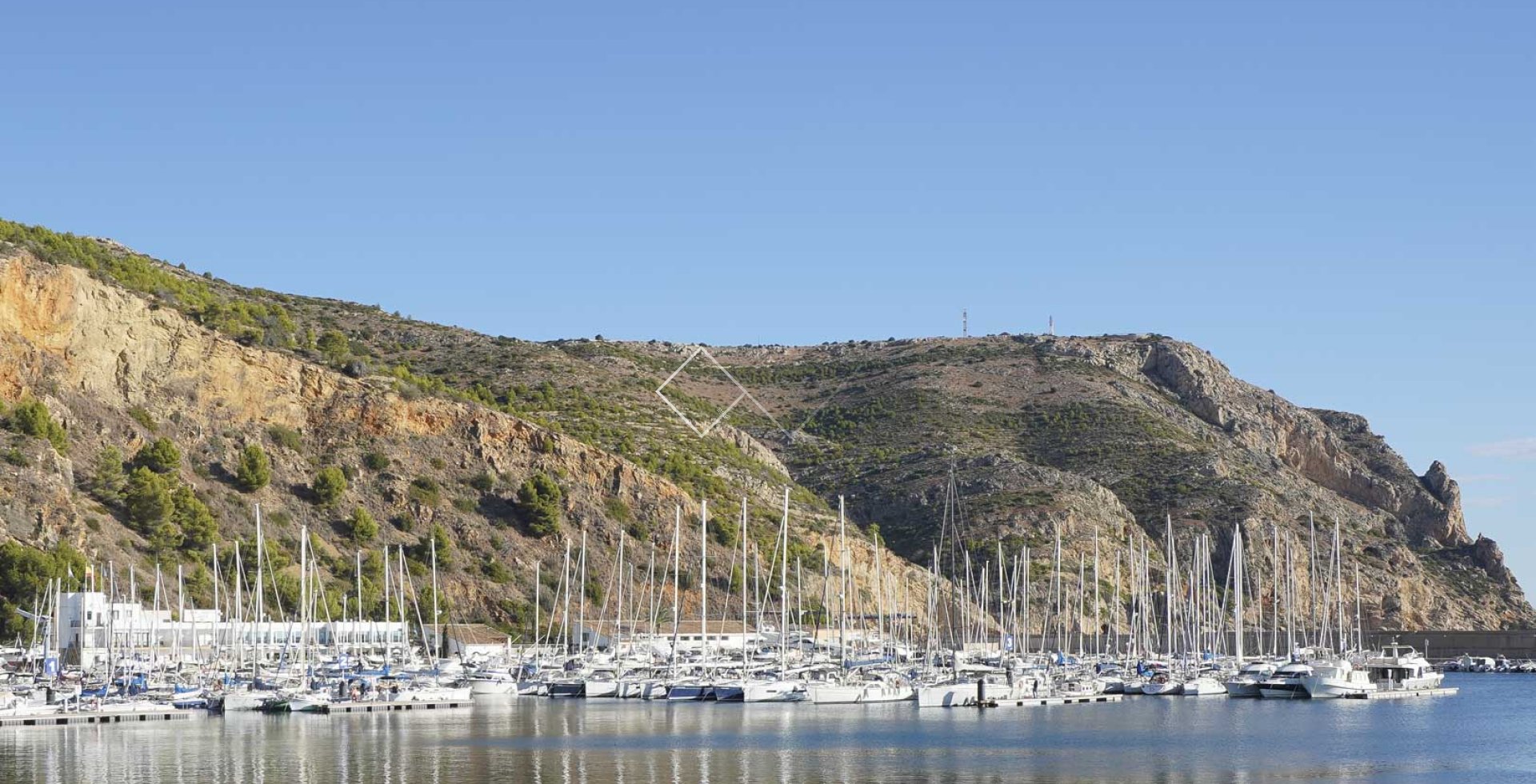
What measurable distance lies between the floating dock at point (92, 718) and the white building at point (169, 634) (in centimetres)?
548

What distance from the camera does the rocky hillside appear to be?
85.9 m

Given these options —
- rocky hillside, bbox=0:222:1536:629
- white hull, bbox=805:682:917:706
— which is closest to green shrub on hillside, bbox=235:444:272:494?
rocky hillside, bbox=0:222:1536:629

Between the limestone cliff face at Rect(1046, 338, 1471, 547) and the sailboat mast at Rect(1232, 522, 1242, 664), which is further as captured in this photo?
the limestone cliff face at Rect(1046, 338, 1471, 547)

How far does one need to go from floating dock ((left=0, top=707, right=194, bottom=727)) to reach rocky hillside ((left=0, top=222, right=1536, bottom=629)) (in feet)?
50.2

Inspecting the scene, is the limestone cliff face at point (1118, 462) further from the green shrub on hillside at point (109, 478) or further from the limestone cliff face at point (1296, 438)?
the green shrub on hillside at point (109, 478)

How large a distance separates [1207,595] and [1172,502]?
27186mm

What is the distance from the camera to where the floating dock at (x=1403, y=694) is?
3184 inches

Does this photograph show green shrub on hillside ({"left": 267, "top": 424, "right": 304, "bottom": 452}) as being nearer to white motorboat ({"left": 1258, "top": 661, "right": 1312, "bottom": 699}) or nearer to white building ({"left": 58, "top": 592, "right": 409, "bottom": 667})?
white building ({"left": 58, "top": 592, "right": 409, "bottom": 667})

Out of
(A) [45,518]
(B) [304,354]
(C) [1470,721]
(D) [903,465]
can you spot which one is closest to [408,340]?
(B) [304,354]

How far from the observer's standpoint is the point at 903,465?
5074 inches

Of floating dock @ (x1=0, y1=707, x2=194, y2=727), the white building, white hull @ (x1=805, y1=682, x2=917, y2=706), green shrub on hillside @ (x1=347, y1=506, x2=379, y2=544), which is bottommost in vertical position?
white hull @ (x1=805, y1=682, x2=917, y2=706)

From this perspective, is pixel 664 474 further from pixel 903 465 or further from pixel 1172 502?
pixel 1172 502

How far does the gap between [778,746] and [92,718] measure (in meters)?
23.3

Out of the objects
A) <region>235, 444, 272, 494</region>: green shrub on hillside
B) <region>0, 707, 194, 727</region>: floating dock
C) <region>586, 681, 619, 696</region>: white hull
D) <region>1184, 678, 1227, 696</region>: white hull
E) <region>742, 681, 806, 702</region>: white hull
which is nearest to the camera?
<region>0, 707, 194, 727</region>: floating dock
